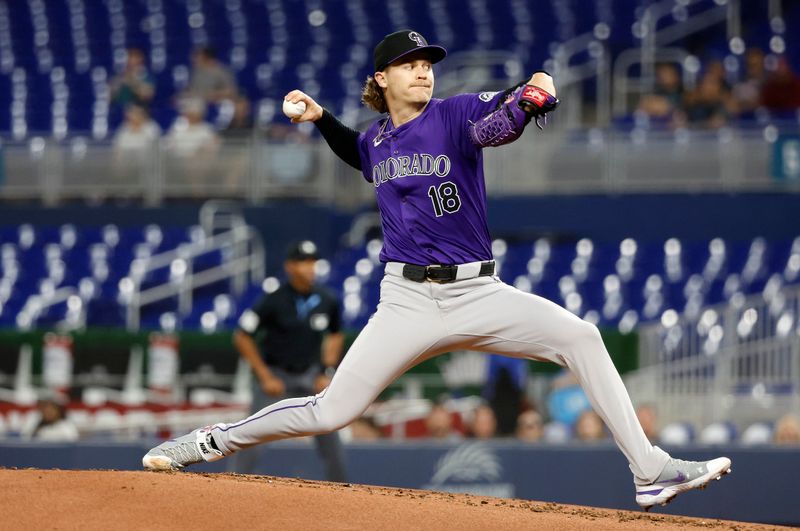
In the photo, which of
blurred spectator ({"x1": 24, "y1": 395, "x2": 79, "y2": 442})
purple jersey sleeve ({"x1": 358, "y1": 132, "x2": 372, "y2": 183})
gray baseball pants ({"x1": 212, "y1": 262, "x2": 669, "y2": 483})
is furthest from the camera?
blurred spectator ({"x1": 24, "y1": 395, "x2": 79, "y2": 442})

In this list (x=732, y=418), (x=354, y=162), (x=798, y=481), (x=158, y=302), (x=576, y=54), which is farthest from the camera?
(x=576, y=54)

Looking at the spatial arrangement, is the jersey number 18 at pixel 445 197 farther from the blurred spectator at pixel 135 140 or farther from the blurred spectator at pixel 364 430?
the blurred spectator at pixel 135 140

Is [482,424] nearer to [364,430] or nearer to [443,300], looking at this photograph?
[364,430]

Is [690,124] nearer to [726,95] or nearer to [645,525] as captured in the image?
[726,95]

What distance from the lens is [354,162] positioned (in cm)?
674

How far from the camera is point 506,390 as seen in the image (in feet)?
40.9

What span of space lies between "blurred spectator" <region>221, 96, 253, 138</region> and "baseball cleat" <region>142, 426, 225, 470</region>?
1056cm

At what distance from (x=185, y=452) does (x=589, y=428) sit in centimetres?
591

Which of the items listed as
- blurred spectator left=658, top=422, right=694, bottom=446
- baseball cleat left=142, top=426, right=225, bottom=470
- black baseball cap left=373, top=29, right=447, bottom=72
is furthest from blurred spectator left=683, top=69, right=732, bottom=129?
baseball cleat left=142, top=426, right=225, bottom=470

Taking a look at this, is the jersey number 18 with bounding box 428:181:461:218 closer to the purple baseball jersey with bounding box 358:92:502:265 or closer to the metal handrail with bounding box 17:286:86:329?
the purple baseball jersey with bounding box 358:92:502:265

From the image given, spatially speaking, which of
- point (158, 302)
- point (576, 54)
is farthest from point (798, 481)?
point (576, 54)

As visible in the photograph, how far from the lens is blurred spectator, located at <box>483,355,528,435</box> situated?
1235 centimetres

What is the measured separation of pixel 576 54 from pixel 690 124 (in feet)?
10.5

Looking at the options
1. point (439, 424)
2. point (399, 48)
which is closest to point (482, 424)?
point (439, 424)
